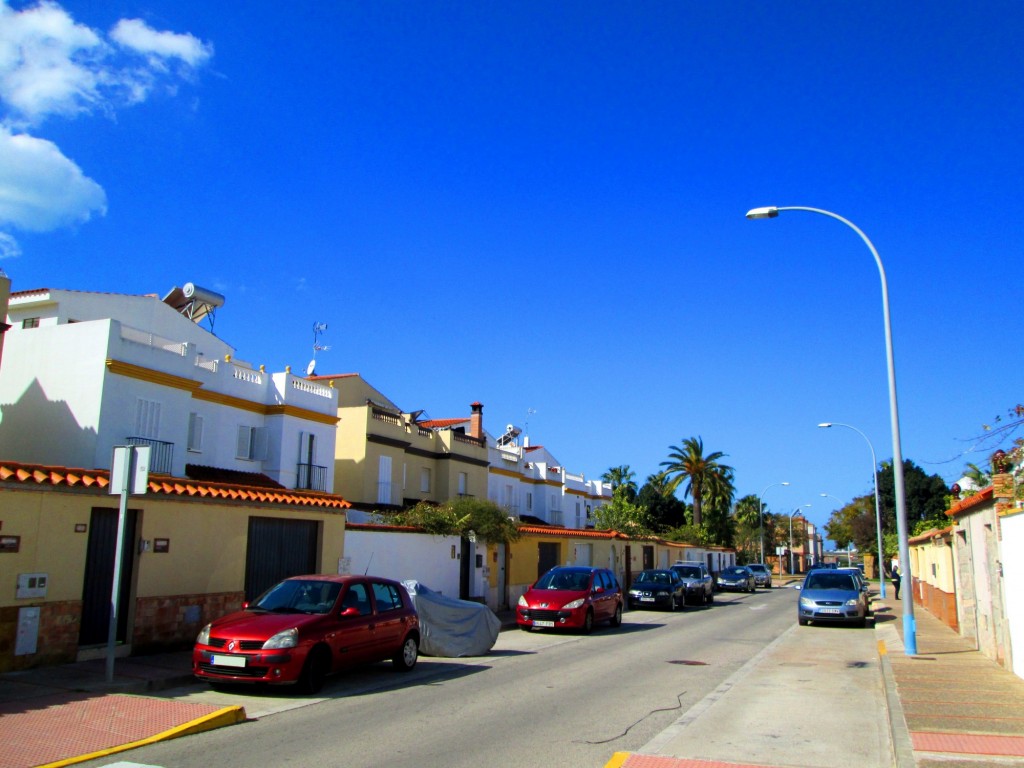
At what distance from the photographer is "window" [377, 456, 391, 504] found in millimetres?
36750

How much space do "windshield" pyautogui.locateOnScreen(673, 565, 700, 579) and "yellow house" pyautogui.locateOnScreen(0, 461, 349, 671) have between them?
21754 millimetres

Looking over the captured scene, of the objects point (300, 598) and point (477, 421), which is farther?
point (477, 421)

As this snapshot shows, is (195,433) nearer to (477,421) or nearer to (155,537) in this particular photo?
(155,537)

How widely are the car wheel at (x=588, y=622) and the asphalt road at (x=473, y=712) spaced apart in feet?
10.7

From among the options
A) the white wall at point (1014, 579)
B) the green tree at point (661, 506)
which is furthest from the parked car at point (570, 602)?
the green tree at point (661, 506)

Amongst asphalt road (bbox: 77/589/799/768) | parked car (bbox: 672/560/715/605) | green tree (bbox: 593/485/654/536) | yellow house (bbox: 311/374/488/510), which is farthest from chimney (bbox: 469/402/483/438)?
asphalt road (bbox: 77/589/799/768)

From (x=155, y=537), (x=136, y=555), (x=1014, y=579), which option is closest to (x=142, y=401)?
(x=155, y=537)

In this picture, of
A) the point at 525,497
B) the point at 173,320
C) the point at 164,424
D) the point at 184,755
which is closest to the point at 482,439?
the point at 525,497

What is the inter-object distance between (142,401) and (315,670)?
621 inches

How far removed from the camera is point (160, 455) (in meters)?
24.5

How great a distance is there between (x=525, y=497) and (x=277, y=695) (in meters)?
41.5

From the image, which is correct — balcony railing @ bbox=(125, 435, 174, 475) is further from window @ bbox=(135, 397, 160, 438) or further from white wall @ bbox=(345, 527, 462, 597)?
white wall @ bbox=(345, 527, 462, 597)

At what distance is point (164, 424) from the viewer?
24828 millimetres

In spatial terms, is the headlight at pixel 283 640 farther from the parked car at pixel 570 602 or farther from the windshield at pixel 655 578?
the windshield at pixel 655 578
